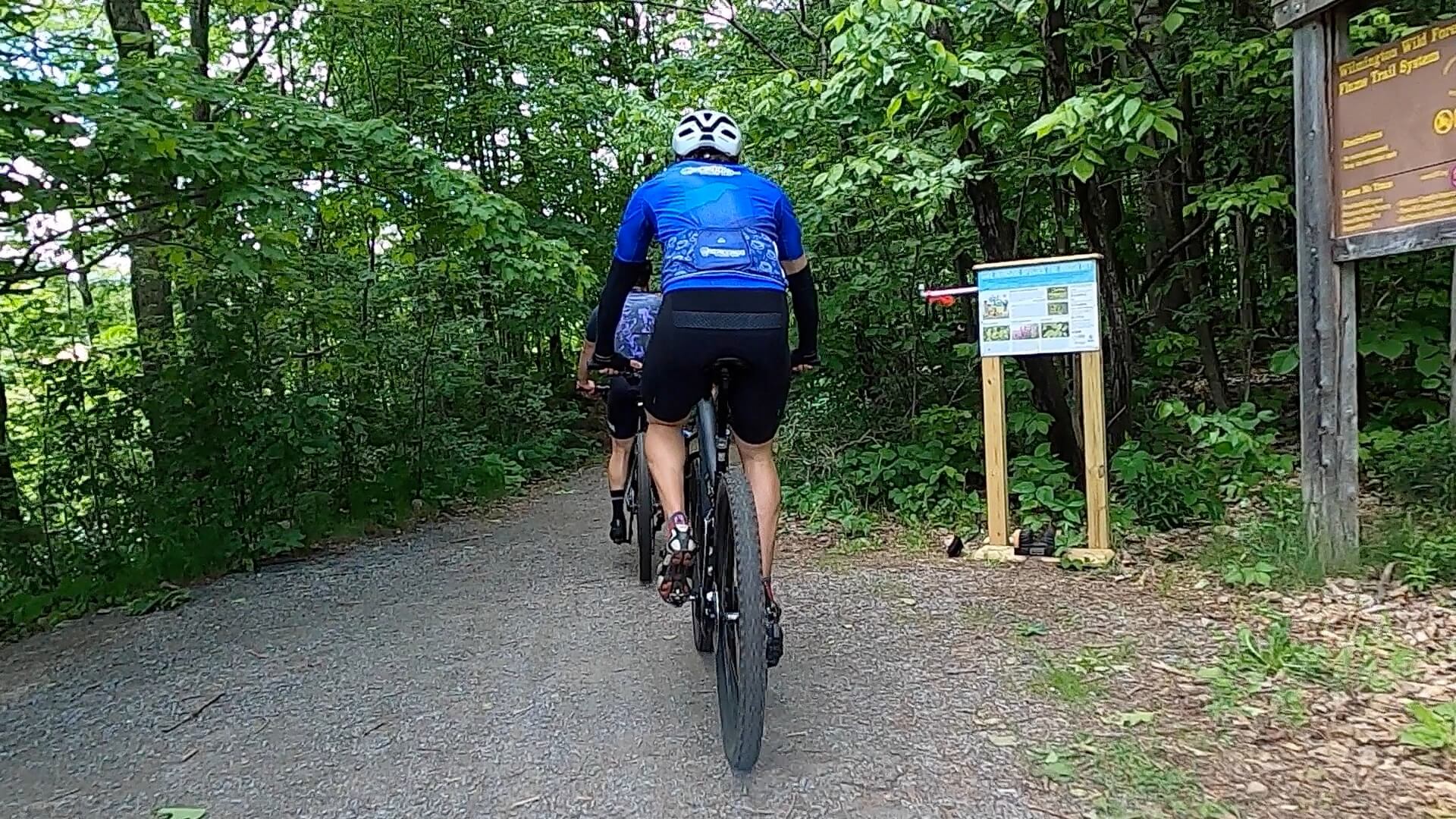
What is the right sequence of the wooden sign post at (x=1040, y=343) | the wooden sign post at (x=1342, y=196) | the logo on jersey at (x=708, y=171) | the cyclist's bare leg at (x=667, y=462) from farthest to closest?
the wooden sign post at (x=1040, y=343) → the wooden sign post at (x=1342, y=196) → the cyclist's bare leg at (x=667, y=462) → the logo on jersey at (x=708, y=171)

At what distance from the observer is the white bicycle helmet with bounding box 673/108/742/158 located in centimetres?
335

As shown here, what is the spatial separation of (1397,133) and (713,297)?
10.7 feet

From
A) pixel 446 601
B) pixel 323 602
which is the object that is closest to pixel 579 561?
pixel 446 601

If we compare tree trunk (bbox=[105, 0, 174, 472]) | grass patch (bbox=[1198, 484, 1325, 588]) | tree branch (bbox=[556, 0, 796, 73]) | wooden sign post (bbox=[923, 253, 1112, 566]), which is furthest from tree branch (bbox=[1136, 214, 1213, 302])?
tree trunk (bbox=[105, 0, 174, 472])

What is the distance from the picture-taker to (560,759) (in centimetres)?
311

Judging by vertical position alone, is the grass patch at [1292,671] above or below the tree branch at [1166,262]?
below

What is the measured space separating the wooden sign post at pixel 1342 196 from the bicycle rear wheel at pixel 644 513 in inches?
124

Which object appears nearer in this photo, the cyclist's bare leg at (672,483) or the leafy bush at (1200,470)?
the cyclist's bare leg at (672,483)

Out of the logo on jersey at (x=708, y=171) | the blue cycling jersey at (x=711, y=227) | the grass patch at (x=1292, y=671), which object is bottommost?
the grass patch at (x=1292, y=671)

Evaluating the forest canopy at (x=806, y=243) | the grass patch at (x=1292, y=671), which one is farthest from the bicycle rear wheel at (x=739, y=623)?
the forest canopy at (x=806, y=243)

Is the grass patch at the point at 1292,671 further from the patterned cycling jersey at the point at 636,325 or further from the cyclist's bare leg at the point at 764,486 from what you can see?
the patterned cycling jersey at the point at 636,325

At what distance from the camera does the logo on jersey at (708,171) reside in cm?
322

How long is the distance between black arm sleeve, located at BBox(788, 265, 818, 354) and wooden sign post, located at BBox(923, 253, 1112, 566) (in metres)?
2.20

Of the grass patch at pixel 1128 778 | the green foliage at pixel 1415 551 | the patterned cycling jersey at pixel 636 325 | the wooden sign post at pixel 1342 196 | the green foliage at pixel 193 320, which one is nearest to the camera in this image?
the grass patch at pixel 1128 778
